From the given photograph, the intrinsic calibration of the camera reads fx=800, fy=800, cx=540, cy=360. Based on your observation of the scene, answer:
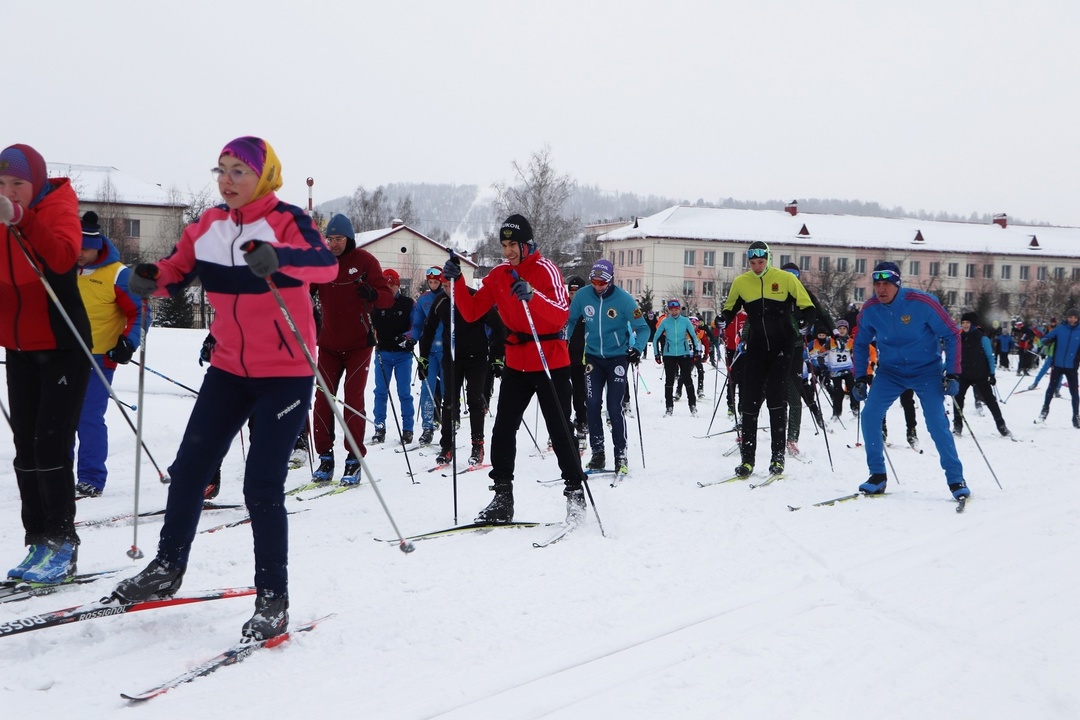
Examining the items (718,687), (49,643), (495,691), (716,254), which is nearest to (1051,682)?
(718,687)

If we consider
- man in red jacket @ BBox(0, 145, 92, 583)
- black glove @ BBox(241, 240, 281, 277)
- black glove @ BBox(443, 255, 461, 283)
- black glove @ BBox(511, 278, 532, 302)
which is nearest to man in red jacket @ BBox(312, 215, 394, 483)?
black glove @ BBox(443, 255, 461, 283)

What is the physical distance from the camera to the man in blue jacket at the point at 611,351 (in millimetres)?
7633

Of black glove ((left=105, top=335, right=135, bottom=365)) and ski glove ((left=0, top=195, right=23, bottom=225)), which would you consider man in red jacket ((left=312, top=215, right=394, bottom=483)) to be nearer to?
black glove ((left=105, top=335, right=135, bottom=365))

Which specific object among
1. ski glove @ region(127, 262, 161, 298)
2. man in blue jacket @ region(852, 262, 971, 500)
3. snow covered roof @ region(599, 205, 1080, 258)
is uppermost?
snow covered roof @ region(599, 205, 1080, 258)

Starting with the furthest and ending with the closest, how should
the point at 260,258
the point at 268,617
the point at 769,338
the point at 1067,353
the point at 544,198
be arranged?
the point at 544,198 < the point at 1067,353 < the point at 769,338 < the point at 268,617 < the point at 260,258

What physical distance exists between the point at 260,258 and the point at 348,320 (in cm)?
375

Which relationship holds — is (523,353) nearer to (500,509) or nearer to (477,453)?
(500,509)

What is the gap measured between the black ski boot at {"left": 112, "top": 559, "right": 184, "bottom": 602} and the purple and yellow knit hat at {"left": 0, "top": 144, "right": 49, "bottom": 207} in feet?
5.84

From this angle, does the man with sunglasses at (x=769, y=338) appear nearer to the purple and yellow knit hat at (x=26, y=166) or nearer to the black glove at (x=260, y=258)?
the black glove at (x=260, y=258)

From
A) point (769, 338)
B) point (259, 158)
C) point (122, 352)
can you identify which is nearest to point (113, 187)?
point (122, 352)

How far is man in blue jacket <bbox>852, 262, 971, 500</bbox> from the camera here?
6727 millimetres

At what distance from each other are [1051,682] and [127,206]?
53.3 metres

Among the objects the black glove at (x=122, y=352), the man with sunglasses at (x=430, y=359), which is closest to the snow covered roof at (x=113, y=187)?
the man with sunglasses at (x=430, y=359)

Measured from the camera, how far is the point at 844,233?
221 ft
